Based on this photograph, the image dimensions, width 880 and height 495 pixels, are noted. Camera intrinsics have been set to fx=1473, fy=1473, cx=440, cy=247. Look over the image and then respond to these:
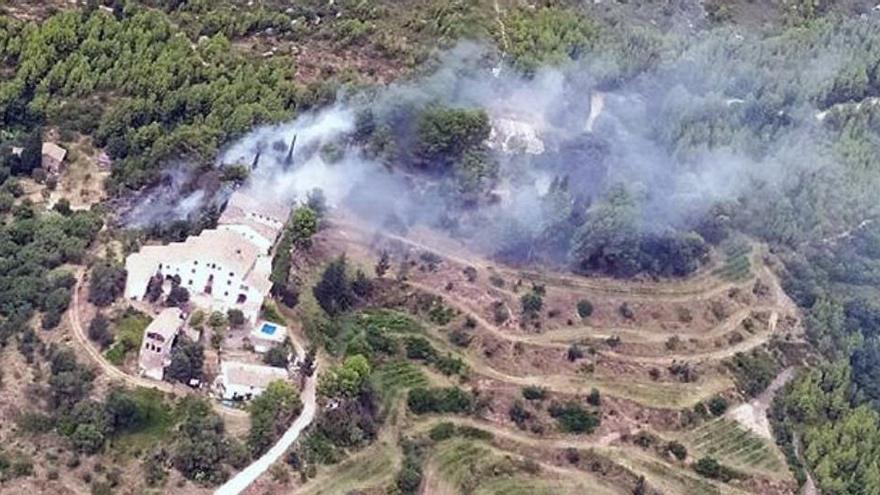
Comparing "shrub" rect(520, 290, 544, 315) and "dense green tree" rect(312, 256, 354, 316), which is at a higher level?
"dense green tree" rect(312, 256, 354, 316)

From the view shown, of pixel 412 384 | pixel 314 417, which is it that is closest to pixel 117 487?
pixel 314 417

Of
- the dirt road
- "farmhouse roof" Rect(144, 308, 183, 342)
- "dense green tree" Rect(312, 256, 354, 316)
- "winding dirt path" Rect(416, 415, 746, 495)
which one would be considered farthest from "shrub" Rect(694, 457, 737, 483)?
"farmhouse roof" Rect(144, 308, 183, 342)

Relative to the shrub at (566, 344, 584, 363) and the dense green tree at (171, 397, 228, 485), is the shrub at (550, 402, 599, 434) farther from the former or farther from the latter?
the dense green tree at (171, 397, 228, 485)

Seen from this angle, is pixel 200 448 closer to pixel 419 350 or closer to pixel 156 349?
pixel 156 349

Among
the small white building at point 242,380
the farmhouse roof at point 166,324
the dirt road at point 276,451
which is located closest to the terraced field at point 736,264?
the dirt road at point 276,451

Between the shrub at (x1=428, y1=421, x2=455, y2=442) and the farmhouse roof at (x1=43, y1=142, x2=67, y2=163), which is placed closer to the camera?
the shrub at (x1=428, y1=421, x2=455, y2=442)

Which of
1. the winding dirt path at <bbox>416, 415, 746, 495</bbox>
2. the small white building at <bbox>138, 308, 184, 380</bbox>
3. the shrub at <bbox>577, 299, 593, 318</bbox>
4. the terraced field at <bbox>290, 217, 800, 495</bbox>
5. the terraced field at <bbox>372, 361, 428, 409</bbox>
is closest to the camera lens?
the small white building at <bbox>138, 308, 184, 380</bbox>

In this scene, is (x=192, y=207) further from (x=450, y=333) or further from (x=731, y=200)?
(x=731, y=200)
